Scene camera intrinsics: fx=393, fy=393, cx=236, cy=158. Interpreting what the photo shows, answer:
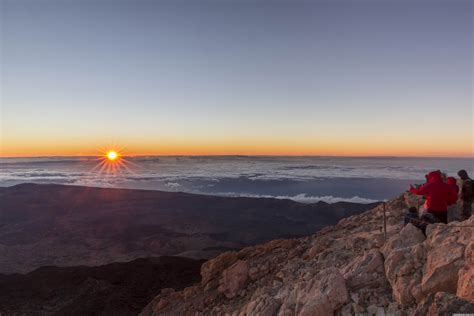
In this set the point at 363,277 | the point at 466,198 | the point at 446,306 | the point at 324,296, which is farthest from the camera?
the point at 466,198

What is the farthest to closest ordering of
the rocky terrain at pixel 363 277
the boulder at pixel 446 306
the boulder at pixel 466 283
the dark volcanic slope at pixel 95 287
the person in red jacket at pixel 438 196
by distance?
1. the dark volcanic slope at pixel 95 287
2. the person in red jacket at pixel 438 196
3. the rocky terrain at pixel 363 277
4. the boulder at pixel 466 283
5. the boulder at pixel 446 306

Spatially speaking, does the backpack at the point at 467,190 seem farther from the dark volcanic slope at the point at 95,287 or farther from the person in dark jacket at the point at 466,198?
the dark volcanic slope at the point at 95,287

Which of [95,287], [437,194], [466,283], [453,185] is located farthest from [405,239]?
[95,287]

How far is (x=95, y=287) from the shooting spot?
2673 centimetres

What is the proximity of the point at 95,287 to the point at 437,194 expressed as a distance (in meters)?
24.4

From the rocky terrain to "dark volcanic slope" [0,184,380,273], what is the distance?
35185 millimetres

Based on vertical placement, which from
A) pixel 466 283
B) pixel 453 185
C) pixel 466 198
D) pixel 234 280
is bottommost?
pixel 234 280

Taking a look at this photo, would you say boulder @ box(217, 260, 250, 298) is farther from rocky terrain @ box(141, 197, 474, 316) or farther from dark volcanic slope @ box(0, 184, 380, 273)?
dark volcanic slope @ box(0, 184, 380, 273)

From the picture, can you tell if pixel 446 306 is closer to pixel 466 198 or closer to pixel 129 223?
pixel 466 198

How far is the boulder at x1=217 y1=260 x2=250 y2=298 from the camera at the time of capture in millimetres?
10359

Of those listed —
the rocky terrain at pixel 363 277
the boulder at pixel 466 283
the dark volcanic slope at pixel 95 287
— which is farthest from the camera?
the dark volcanic slope at pixel 95 287

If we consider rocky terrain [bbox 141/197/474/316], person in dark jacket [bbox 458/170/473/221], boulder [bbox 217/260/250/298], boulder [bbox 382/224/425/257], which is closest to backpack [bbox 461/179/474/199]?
person in dark jacket [bbox 458/170/473/221]

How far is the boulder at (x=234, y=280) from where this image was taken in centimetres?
1036

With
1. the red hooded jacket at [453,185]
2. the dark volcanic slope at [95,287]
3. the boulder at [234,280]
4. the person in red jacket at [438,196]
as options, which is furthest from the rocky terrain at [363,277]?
the dark volcanic slope at [95,287]
